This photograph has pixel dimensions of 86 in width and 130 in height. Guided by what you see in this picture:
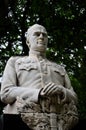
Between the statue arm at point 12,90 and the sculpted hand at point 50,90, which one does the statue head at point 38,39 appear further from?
the sculpted hand at point 50,90

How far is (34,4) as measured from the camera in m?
14.5

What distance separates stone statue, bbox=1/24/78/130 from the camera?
21.3 feet

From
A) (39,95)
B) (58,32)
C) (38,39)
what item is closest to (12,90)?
(39,95)

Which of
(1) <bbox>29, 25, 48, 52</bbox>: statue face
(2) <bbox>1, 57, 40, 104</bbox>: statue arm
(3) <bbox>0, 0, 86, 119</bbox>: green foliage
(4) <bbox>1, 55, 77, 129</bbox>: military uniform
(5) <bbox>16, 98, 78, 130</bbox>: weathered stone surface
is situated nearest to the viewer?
(5) <bbox>16, 98, 78, 130</bbox>: weathered stone surface

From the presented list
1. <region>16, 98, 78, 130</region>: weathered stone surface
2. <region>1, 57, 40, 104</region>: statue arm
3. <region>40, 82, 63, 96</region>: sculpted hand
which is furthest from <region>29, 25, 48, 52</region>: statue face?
<region>16, 98, 78, 130</region>: weathered stone surface

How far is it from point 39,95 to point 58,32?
26.0 feet

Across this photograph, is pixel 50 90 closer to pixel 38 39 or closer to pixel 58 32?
pixel 38 39

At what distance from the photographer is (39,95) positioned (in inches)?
257

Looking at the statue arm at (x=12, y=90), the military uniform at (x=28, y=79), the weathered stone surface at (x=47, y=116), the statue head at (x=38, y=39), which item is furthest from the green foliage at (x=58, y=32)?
the weathered stone surface at (x=47, y=116)

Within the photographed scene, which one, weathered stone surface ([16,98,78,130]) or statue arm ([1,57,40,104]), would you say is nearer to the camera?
weathered stone surface ([16,98,78,130])

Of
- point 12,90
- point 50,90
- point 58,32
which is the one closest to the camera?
point 50,90

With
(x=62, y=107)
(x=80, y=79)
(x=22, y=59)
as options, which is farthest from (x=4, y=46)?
(x=62, y=107)

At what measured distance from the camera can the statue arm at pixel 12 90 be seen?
6586mm

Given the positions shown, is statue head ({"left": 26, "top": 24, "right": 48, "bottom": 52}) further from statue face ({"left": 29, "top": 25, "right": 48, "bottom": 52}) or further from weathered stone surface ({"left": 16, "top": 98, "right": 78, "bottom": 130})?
weathered stone surface ({"left": 16, "top": 98, "right": 78, "bottom": 130})
